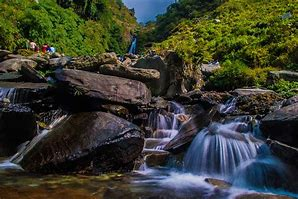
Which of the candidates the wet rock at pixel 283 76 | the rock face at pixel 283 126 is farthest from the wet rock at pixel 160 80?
the rock face at pixel 283 126

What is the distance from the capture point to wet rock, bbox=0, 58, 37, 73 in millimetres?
18938

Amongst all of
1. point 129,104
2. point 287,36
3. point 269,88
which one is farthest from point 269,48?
point 129,104

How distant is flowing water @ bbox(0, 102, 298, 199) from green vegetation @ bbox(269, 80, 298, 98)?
3.40m

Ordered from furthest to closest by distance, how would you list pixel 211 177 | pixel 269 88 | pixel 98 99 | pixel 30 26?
1. pixel 30 26
2. pixel 269 88
3. pixel 98 99
4. pixel 211 177

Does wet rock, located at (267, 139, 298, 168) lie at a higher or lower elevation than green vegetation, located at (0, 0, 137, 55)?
lower

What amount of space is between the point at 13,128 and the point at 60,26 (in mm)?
28714

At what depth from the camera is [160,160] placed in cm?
924

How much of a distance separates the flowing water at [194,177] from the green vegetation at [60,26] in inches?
718

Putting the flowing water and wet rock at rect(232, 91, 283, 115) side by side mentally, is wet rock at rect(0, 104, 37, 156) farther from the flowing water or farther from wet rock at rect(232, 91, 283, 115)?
wet rock at rect(232, 91, 283, 115)

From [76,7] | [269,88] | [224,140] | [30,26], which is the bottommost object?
[224,140]

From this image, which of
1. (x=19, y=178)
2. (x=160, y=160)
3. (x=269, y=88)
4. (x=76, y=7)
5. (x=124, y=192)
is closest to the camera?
(x=124, y=192)

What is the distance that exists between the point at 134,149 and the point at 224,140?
6.88ft

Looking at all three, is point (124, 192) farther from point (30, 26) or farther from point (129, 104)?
point (30, 26)

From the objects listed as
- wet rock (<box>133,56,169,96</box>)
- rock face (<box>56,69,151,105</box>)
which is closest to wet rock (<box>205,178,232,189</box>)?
rock face (<box>56,69,151,105</box>)
